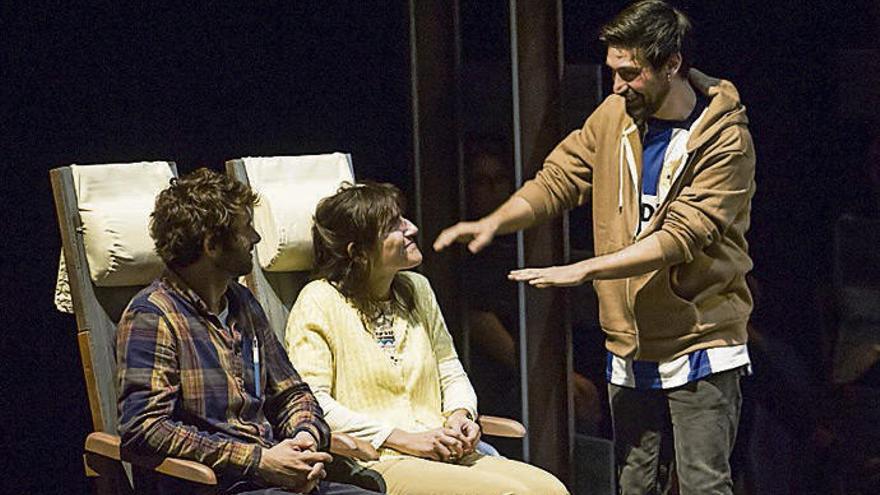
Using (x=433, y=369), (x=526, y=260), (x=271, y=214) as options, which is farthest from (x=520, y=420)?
(x=271, y=214)

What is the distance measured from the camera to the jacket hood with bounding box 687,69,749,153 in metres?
3.86

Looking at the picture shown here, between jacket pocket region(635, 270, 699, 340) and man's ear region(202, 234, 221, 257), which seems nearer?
man's ear region(202, 234, 221, 257)

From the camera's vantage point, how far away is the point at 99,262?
12.7 ft

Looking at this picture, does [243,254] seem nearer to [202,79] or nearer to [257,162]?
[257,162]

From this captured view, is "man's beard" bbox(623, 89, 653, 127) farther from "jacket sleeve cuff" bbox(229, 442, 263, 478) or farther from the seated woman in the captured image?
"jacket sleeve cuff" bbox(229, 442, 263, 478)

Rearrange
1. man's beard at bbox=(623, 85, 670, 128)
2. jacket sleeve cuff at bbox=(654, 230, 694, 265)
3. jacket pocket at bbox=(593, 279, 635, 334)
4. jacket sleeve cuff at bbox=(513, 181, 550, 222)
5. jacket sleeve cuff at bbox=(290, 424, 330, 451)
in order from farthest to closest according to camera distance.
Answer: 1. jacket sleeve cuff at bbox=(513, 181, 550, 222)
2. jacket pocket at bbox=(593, 279, 635, 334)
3. man's beard at bbox=(623, 85, 670, 128)
4. jacket sleeve cuff at bbox=(654, 230, 694, 265)
5. jacket sleeve cuff at bbox=(290, 424, 330, 451)

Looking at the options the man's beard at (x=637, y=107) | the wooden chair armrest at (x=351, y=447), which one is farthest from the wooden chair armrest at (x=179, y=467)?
the man's beard at (x=637, y=107)

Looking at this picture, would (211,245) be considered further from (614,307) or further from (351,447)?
(614,307)

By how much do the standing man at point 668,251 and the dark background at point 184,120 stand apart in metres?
Answer: 0.43

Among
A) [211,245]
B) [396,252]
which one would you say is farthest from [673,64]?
[211,245]

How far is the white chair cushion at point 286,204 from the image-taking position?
4.13 meters

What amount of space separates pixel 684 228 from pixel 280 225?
3.43ft

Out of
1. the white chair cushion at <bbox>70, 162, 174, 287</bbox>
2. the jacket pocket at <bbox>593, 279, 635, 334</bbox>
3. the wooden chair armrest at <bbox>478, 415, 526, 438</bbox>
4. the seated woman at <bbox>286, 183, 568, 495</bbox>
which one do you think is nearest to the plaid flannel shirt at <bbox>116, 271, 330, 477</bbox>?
the seated woman at <bbox>286, 183, 568, 495</bbox>

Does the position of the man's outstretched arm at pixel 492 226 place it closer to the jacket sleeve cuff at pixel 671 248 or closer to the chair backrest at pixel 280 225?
the chair backrest at pixel 280 225
